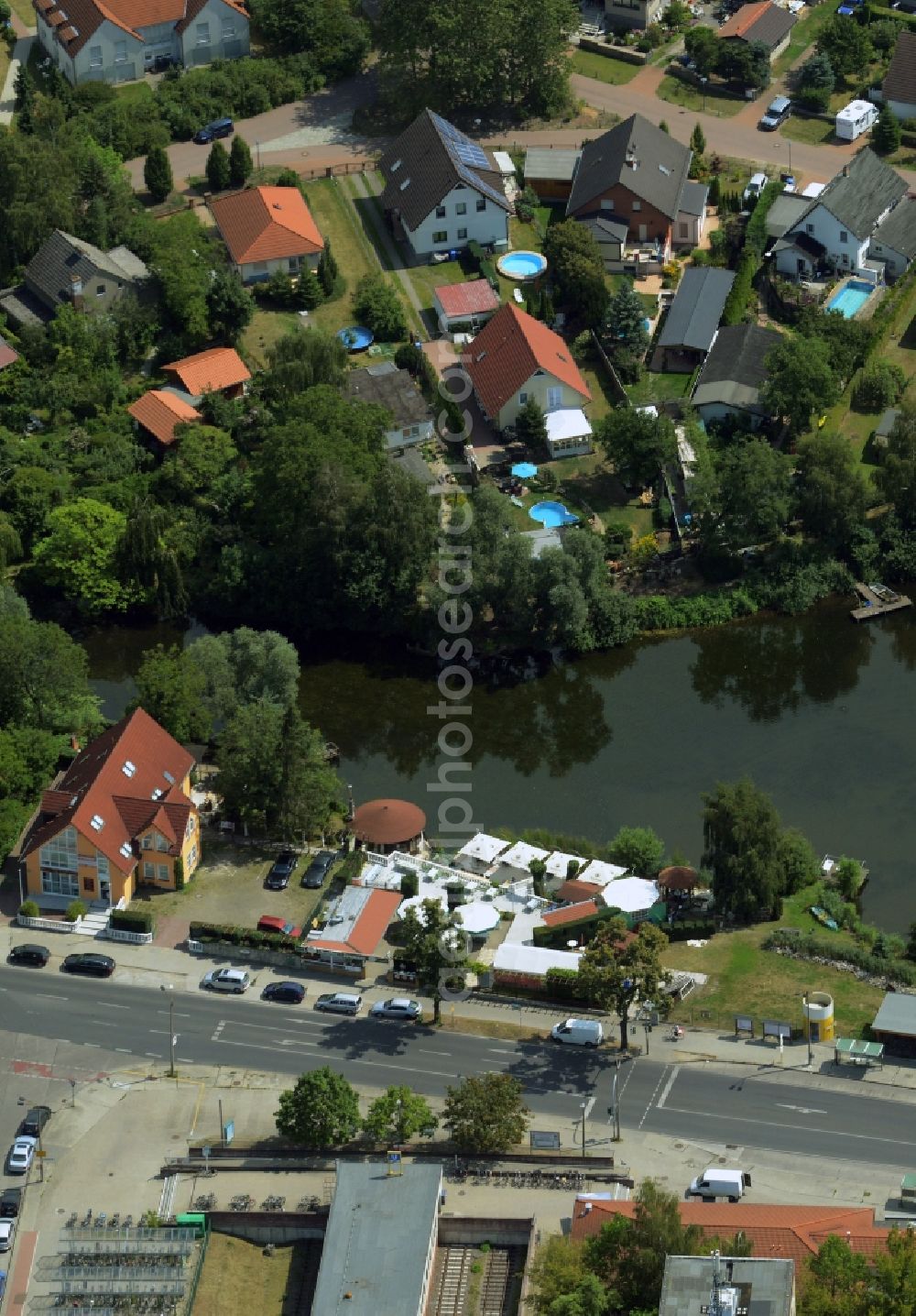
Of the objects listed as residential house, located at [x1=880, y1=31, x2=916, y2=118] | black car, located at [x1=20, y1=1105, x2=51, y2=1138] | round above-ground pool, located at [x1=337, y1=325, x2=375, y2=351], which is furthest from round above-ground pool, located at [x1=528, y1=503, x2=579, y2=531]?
black car, located at [x1=20, y1=1105, x2=51, y2=1138]

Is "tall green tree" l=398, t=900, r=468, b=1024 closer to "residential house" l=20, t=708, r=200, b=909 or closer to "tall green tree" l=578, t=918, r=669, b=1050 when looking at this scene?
"tall green tree" l=578, t=918, r=669, b=1050

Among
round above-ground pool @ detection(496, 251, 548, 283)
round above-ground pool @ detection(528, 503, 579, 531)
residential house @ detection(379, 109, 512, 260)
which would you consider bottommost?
round above-ground pool @ detection(528, 503, 579, 531)

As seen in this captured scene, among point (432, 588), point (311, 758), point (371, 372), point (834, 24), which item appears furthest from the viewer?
point (834, 24)

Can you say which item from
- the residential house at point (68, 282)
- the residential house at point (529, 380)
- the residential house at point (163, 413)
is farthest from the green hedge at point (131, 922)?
the residential house at point (68, 282)

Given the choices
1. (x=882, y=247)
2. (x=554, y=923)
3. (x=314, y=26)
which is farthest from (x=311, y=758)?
(x=314, y=26)

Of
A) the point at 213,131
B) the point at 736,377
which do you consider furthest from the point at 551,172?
the point at 736,377

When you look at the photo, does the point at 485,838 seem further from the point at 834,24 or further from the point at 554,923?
the point at 834,24

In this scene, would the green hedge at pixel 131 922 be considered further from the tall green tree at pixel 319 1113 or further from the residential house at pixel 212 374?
the residential house at pixel 212 374
